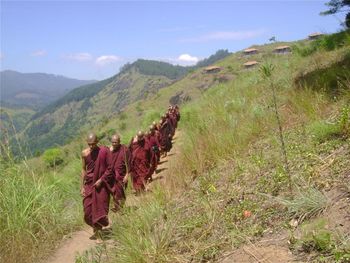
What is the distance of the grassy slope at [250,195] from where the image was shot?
12.9 ft

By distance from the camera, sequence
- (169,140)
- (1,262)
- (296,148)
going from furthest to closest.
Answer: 1. (169,140)
2. (296,148)
3. (1,262)

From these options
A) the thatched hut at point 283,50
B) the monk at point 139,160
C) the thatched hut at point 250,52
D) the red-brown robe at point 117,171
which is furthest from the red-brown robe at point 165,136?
the thatched hut at point 250,52

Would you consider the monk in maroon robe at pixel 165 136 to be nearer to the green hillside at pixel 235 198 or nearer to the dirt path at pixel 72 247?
the green hillside at pixel 235 198

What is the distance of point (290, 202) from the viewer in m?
4.07

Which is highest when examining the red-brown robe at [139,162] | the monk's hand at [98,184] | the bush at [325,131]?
Result: the bush at [325,131]

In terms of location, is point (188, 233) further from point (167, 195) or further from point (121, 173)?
point (121, 173)

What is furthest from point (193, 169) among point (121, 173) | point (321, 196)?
point (321, 196)

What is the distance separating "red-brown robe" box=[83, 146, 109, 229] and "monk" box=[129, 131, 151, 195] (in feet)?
10.4

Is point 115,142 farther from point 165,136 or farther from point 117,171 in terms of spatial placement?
point 165,136

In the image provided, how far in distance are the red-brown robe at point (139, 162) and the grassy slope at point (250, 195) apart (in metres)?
3.16

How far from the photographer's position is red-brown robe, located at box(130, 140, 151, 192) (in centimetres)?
1044

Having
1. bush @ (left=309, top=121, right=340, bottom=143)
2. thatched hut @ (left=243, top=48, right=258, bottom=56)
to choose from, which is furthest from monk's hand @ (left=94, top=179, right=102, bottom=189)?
thatched hut @ (left=243, top=48, right=258, bottom=56)

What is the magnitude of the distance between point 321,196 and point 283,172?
1.04 m

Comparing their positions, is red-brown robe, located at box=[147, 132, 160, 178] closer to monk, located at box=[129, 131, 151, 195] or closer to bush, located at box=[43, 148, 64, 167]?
monk, located at box=[129, 131, 151, 195]
